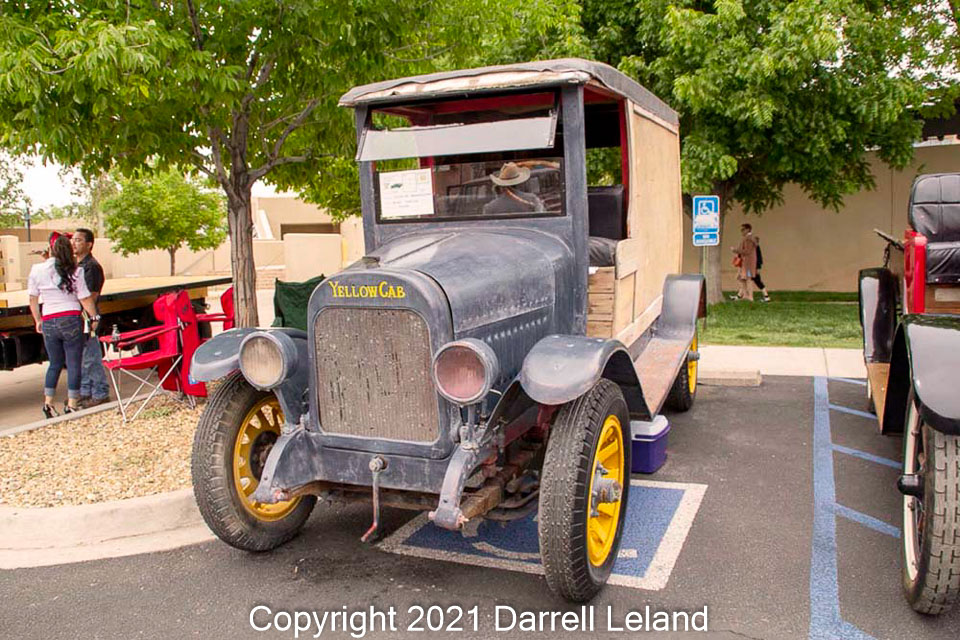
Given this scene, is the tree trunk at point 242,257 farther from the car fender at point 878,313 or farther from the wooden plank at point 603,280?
the car fender at point 878,313

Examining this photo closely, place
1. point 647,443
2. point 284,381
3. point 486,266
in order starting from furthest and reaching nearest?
1. point 647,443
2. point 486,266
3. point 284,381

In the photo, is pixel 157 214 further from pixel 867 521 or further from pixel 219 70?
pixel 867 521

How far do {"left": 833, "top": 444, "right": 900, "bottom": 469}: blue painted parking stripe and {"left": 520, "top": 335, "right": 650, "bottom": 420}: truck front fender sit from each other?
106 inches

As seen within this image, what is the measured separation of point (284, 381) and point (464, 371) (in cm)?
96

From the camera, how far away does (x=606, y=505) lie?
12.6 feet

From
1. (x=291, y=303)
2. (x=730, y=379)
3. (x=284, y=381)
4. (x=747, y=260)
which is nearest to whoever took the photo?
(x=284, y=381)

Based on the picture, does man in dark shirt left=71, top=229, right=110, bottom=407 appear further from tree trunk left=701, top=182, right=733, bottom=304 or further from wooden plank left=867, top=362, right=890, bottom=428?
tree trunk left=701, top=182, right=733, bottom=304

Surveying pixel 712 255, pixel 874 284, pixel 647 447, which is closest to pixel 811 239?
pixel 712 255

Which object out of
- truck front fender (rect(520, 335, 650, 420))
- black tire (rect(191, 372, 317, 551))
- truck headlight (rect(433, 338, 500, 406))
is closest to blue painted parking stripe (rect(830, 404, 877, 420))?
truck front fender (rect(520, 335, 650, 420))

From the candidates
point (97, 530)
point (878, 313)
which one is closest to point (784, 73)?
point (878, 313)

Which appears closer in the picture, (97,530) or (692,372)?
(97,530)

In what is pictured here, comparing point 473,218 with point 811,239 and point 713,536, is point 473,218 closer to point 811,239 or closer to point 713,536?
point 713,536

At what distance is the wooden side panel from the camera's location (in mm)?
5063

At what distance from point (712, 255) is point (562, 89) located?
11.4 meters
